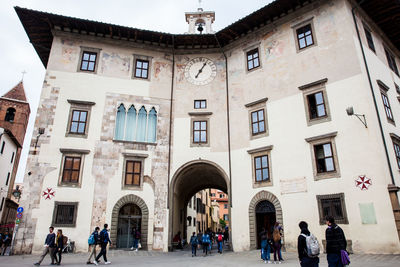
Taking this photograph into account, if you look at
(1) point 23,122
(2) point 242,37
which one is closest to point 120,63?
(2) point 242,37

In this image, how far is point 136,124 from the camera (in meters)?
19.1

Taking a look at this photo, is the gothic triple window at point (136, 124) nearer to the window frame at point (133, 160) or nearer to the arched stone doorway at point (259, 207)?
the window frame at point (133, 160)

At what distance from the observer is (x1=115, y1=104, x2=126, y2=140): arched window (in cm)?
1858

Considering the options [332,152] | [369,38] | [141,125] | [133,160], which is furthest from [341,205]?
[141,125]

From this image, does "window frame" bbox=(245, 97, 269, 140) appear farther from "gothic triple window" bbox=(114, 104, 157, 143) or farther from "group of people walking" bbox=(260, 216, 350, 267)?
"group of people walking" bbox=(260, 216, 350, 267)

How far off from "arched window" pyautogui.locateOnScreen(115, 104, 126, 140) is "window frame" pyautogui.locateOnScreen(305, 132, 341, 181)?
36.3ft

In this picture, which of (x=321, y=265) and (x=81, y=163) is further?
(x=81, y=163)

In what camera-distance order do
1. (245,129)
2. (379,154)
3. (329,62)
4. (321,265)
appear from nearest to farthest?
(321,265), (379,154), (329,62), (245,129)

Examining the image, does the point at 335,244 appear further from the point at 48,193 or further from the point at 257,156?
the point at 48,193

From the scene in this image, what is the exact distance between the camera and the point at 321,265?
10359 millimetres

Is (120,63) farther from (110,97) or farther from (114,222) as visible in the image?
(114,222)

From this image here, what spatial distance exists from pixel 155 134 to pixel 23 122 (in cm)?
2964

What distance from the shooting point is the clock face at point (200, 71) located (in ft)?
67.6

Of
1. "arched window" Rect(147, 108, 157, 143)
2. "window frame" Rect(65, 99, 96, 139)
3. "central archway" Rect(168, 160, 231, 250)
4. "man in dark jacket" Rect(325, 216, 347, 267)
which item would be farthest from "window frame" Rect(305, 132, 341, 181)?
"window frame" Rect(65, 99, 96, 139)
